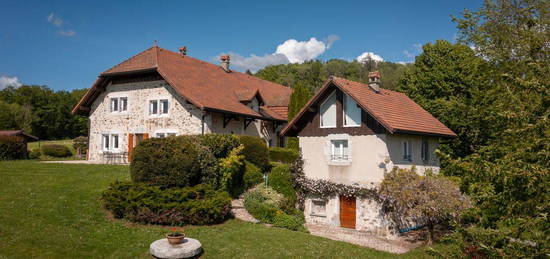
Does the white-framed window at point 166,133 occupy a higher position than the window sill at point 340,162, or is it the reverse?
the white-framed window at point 166,133

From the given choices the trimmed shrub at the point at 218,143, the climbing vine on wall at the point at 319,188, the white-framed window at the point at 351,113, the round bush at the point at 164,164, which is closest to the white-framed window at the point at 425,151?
the white-framed window at the point at 351,113

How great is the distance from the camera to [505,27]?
22172 millimetres

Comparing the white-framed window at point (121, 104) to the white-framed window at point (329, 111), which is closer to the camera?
the white-framed window at point (329, 111)

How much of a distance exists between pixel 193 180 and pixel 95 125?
14423mm

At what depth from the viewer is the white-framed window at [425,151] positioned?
2005cm

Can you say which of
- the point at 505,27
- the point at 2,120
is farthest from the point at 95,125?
the point at 2,120

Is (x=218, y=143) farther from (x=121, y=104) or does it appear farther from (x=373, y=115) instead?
(x=121, y=104)

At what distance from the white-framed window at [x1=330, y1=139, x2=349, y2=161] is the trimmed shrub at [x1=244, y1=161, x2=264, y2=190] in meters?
3.87

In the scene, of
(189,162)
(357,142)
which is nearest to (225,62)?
(357,142)

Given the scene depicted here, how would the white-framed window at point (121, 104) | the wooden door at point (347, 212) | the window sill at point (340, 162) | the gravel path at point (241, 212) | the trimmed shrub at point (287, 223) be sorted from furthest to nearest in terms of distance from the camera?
the white-framed window at point (121, 104) → the window sill at point (340, 162) → the wooden door at point (347, 212) → the trimmed shrub at point (287, 223) → the gravel path at point (241, 212)

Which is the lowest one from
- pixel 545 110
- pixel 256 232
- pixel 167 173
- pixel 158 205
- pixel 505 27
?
pixel 256 232

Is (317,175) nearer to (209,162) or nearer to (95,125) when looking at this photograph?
(209,162)

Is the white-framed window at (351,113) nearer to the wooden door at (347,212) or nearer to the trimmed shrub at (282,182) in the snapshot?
the wooden door at (347,212)

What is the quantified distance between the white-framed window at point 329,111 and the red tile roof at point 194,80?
6840 millimetres
